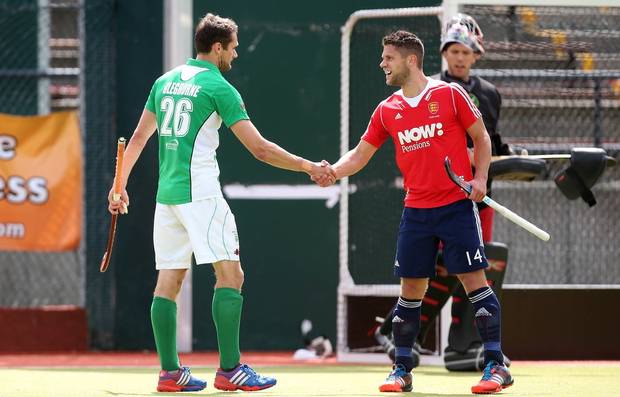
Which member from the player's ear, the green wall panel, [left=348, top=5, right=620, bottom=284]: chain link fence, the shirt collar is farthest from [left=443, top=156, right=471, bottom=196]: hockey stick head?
the green wall panel

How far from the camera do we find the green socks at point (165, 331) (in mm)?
6715

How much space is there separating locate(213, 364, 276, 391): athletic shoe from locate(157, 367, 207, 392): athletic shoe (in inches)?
5.4

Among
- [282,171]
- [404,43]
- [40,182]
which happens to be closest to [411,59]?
A: [404,43]

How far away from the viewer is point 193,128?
260 inches

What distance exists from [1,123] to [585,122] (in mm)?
4633

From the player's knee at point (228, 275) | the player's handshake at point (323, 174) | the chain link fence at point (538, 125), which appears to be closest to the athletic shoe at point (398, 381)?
the player's knee at point (228, 275)

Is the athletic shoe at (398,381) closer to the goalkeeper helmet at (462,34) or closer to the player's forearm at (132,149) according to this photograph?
the player's forearm at (132,149)

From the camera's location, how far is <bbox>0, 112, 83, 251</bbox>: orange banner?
10406 mm

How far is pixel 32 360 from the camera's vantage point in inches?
382

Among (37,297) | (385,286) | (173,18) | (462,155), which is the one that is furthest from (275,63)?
(462,155)

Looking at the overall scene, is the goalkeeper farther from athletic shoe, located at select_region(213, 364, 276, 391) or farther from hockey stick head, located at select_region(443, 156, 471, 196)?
athletic shoe, located at select_region(213, 364, 276, 391)

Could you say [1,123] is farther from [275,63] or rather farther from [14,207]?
[275,63]

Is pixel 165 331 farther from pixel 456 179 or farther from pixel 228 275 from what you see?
pixel 456 179

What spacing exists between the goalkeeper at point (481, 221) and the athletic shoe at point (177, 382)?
195 centimetres
